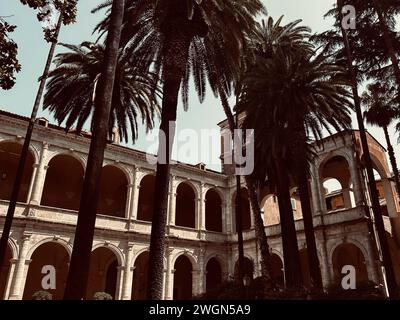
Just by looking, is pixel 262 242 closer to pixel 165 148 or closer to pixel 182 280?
pixel 165 148

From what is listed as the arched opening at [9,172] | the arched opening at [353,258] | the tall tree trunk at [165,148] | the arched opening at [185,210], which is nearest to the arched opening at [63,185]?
the arched opening at [9,172]

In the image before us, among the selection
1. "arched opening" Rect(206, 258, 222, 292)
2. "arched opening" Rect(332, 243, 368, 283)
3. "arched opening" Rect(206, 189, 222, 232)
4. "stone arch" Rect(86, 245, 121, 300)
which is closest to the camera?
"stone arch" Rect(86, 245, 121, 300)

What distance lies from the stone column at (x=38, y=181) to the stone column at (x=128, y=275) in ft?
20.4

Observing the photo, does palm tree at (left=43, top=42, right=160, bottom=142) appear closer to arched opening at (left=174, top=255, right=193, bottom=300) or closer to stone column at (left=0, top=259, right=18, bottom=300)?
stone column at (left=0, top=259, right=18, bottom=300)

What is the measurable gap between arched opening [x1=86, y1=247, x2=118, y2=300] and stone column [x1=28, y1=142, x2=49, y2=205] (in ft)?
21.2

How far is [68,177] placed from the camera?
25.5 meters

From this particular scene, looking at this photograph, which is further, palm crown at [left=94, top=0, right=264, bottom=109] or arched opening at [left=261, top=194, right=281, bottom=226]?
arched opening at [left=261, top=194, right=281, bottom=226]

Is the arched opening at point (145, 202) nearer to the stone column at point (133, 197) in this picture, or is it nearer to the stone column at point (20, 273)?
the stone column at point (133, 197)

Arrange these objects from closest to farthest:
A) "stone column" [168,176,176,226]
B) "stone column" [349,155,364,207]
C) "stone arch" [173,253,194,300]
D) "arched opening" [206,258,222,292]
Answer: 1. "stone column" [349,155,364,207]
2. "stone column" [168,176,176,226]
3. "stone arch" [173,253,194,300]
4. "arched opening" [206,258,222,292]

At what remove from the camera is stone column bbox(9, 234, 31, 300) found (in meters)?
17.4

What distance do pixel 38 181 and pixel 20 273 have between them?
5.01 m

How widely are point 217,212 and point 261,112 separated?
17.7 metres

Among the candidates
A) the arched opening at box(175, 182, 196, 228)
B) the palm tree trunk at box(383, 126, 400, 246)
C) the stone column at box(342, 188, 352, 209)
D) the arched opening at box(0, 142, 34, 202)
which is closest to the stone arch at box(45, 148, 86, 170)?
the arched opening at box(0, 142, 34, 202)

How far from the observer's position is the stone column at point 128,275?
21.0m
